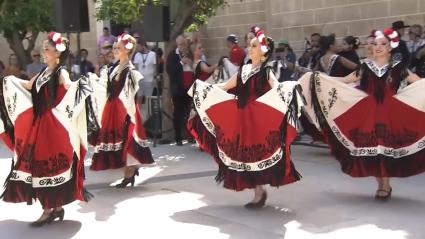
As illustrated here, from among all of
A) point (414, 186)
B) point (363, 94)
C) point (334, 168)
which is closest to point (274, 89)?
point (363, 94)

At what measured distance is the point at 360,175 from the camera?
615 centimetres

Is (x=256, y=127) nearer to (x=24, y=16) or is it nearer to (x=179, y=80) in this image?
(x=179, y=80)

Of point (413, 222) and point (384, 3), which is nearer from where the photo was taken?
point (413, 222)

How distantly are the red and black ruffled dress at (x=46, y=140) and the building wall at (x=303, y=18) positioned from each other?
26.4 feet

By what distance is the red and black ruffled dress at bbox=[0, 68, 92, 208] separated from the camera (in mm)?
5430

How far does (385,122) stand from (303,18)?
325 inches

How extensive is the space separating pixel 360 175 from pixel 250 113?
1.26 metres

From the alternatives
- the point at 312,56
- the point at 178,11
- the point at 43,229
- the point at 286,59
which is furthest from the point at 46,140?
the point at 286,59

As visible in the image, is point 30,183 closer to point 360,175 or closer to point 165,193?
point 165,193

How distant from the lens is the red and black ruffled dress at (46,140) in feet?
17.8

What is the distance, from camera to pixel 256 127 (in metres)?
5.87

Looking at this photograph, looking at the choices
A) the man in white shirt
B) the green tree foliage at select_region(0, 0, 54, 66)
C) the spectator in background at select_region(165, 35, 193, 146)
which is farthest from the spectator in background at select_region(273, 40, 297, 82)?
the green tree foliage at select_region(0, 0, 54, 66)

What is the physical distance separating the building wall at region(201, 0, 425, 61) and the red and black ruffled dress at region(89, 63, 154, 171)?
6.59 metres

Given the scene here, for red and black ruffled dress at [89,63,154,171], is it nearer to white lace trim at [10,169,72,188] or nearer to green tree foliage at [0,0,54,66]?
white lace trim at [10,169,72,188]
